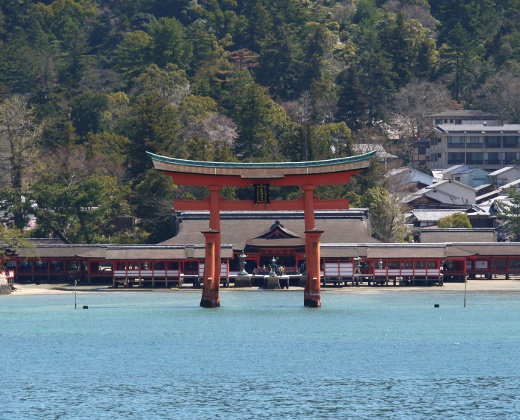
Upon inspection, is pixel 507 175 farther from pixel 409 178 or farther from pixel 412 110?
pixel 412 110

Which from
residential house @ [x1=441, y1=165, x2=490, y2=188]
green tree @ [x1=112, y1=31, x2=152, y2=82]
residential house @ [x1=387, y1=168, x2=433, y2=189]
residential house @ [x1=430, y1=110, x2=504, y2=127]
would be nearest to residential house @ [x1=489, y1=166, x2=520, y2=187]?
residential house @ [x1=441, y1=165, x2=490, y2=188]

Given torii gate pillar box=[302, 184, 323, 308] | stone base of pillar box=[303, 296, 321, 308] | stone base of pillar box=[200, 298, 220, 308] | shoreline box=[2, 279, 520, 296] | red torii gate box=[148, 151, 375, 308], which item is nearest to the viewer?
torii gate pillar box=[302, 184, 323, 308]

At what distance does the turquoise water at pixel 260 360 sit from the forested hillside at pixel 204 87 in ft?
91.5

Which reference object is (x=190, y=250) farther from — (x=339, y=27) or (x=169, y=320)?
(x=339, y=27)

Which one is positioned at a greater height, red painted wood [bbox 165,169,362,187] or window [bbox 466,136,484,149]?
window [bbox 466,136,484,149]

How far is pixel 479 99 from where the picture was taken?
14625 centimetres

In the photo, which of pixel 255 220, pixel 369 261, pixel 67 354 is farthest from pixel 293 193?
pixel 67 354

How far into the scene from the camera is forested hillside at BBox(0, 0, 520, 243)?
97875mm

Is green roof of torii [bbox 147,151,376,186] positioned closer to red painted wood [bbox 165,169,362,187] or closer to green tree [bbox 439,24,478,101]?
red painted wood [bbox 165,169,362,187]

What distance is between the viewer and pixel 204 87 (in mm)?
139875

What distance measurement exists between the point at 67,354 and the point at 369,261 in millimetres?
37890

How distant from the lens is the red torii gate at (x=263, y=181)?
198ft

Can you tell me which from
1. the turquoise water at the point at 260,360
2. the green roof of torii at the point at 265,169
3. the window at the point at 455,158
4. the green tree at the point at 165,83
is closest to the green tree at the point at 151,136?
the green tree at the point at 165,83

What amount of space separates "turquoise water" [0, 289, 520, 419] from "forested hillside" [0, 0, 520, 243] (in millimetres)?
27896
